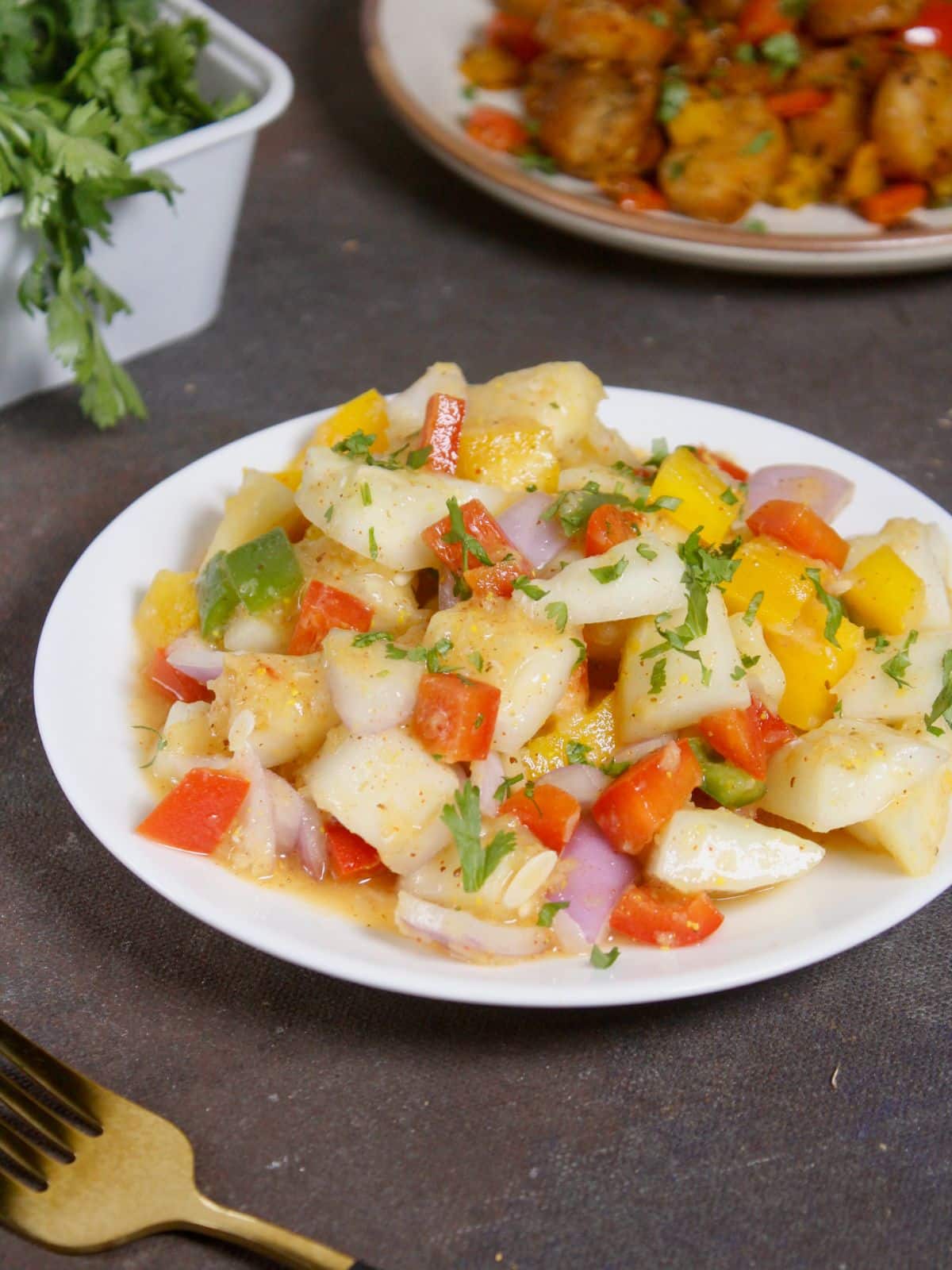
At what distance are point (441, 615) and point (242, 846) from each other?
482 mm

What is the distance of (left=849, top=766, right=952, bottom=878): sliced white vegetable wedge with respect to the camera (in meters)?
2.20

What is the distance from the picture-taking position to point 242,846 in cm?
221

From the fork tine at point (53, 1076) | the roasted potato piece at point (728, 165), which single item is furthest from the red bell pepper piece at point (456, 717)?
the roasted potato piece at point (728, 165)

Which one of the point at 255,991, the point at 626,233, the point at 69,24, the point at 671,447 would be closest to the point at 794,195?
the point at 626,233

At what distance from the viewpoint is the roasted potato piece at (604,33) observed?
432 centimetres

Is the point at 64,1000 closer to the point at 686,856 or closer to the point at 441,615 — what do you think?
the point at 441,615

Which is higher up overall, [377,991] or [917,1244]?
[917,1244]

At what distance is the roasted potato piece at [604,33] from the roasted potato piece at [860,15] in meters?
0.51

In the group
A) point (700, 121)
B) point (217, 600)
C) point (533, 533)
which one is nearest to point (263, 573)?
point (217, 600)

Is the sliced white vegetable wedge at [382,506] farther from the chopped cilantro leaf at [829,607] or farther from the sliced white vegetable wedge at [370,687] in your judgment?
the chopped cilantro leaf at [829,607]

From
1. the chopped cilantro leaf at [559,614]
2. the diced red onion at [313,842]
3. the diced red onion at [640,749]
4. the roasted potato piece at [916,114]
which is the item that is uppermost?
the roasted potato piece at [916,114]

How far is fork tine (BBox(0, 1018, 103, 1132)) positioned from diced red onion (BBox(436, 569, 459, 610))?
0.94m

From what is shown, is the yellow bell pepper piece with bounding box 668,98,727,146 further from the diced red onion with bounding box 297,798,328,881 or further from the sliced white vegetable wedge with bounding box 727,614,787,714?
the diced red onion with bounding box 297,798,328,881

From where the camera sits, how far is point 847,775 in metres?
2.20
